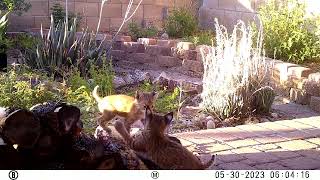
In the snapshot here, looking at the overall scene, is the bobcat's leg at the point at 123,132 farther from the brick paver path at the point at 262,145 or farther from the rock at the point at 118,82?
the rock at the point at 118,82

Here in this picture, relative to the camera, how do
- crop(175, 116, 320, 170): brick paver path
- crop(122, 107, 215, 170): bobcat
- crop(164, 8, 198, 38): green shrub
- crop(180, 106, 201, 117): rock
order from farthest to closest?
crop(164, 8, 198, 38): green shrub < crop(180, 106, 201, 117): rock < crop(175, 116, 320, 170): brick paver path < crop(122, 107, 215, 170): bobcat

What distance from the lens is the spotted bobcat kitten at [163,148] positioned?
268 cm

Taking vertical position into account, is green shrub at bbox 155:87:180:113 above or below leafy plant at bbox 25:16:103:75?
below

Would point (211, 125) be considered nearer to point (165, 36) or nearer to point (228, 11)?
point (165, 36)

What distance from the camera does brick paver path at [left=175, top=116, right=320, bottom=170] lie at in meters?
3.33

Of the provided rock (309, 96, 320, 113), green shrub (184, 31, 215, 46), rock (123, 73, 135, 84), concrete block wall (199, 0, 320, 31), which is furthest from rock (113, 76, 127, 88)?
concrete block wall (199, 0, 320, 31)

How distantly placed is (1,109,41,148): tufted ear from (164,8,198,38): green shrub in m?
7.27

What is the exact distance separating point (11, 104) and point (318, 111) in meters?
3.03

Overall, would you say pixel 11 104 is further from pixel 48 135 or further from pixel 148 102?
pixel 48 135

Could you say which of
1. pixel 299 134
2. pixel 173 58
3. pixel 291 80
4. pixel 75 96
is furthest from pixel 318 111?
pixel 173 58

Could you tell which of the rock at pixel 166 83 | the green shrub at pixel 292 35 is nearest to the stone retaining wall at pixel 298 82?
the green shrub at pixel 292 35

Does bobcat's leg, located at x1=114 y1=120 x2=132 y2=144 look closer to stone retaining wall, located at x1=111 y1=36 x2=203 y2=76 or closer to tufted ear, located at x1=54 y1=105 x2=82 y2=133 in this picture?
tufted ear, located at x1=54 y1=105 x2=82 y2=133

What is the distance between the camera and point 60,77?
6617 mm

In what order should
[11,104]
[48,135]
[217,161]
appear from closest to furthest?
[48,135] < [217,161] < [11,104]
